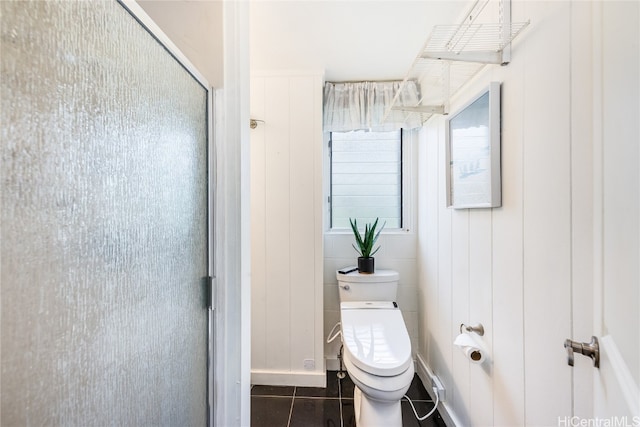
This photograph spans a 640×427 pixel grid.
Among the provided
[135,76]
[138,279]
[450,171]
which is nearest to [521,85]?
[450,171]

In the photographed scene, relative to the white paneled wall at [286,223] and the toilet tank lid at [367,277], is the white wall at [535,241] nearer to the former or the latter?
the toilet tank lid at [367,277]

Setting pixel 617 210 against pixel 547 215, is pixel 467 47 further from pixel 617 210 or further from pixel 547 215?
pixel 617 210

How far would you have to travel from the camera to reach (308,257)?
1.92 m

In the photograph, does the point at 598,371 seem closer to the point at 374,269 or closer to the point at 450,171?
the point at 450,171

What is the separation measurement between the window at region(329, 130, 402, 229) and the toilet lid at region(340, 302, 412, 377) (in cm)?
76

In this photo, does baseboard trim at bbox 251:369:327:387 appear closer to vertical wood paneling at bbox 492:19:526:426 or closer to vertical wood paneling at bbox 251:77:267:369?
vertical wood paneling at bbox 251:77:267:369

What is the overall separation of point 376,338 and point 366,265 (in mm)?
576

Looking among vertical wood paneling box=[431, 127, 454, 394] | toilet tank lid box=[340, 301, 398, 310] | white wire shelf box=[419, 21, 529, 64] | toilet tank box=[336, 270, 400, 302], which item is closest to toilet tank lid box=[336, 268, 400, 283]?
toilet tank box=[336, 270, 400, 302]

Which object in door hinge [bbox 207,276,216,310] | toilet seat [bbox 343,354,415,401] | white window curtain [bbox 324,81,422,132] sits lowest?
toilet seat [bbox 343,354,415,401]

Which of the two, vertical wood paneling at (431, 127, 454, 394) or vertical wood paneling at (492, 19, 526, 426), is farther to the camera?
vertical wood paneling at (431, 127, 454, 394)

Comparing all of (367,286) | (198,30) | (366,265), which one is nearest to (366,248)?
(366,265)

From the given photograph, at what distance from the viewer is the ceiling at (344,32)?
4.42ft

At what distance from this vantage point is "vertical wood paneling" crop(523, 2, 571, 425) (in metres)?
0.75

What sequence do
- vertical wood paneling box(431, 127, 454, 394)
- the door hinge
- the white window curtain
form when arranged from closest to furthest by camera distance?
the door hinge → vertical wood paneling box(431, 127, 454, 394) → the white window curtain
